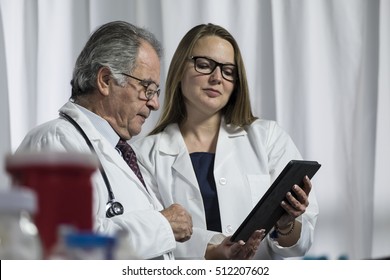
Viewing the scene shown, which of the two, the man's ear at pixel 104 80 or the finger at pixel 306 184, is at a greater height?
the man's ear at pixel 104 80

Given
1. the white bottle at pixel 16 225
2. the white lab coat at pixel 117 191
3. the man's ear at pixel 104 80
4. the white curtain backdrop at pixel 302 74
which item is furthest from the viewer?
the white curtain backdrop at pixel 302 74

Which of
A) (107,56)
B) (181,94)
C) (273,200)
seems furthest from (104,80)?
(181,94)

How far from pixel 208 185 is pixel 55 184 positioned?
1921 millimetres

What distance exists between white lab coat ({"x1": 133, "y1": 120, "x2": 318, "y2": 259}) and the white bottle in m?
1.78

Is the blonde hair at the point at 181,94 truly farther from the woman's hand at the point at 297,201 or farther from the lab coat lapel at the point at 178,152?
the woman's hand at the point at 297,201

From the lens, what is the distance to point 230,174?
2.69 meters

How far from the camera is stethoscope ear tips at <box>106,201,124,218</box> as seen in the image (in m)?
1.93

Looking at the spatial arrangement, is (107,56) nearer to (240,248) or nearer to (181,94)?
(240,248)

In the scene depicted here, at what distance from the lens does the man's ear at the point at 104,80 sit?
2178 mm

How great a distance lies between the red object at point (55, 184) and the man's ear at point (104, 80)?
4.51ft

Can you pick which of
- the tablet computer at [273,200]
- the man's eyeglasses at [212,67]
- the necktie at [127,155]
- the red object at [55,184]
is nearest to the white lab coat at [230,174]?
the man's eyeglasses at [212,67]

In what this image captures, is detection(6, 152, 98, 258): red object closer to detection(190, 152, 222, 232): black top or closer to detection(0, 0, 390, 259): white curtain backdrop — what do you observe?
detection(190, 152, 222, 232): black top
